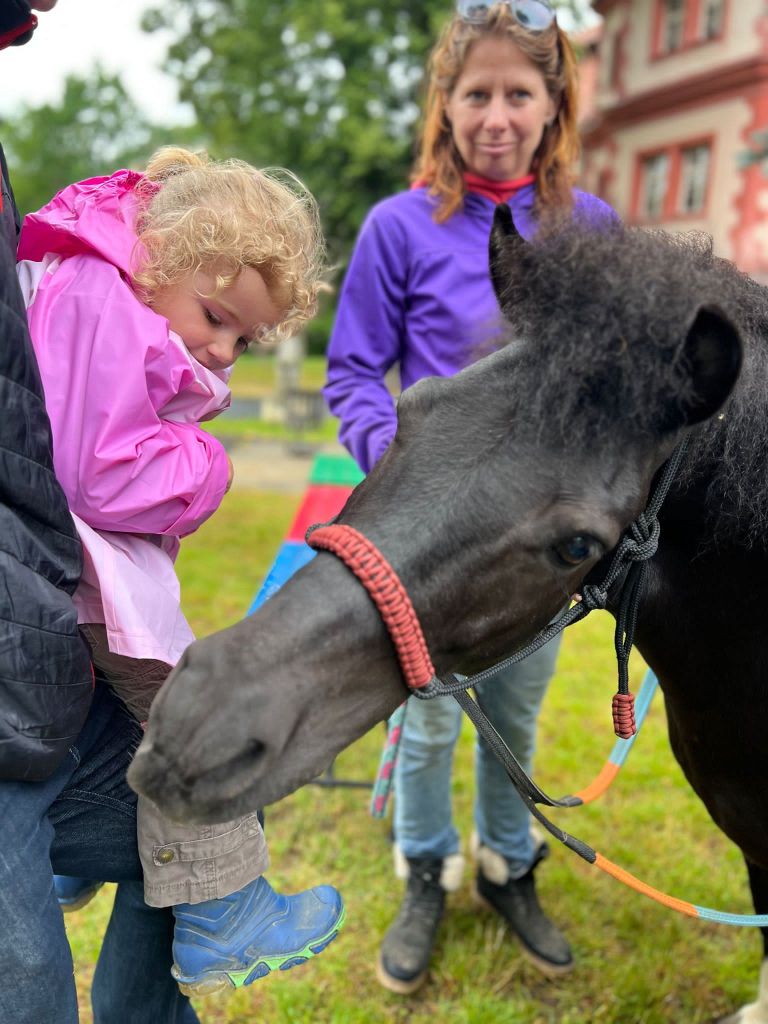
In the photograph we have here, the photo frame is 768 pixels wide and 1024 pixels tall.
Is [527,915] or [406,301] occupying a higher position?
[406,301]

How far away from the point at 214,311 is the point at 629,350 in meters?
0.84

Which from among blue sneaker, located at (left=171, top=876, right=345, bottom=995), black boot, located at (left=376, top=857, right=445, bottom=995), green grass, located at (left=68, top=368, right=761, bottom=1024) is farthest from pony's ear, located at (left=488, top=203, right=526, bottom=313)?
black boot, located at (left=376, top=857, right=445, bottom=995)

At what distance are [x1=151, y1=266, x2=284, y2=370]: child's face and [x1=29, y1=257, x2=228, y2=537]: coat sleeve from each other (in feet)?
0.42

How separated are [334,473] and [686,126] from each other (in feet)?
73.6

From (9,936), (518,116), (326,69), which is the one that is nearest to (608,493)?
(9,936)

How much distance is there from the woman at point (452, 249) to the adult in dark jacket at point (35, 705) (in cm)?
112

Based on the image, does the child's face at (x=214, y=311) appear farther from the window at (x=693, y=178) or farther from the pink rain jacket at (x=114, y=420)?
the window at (x=693, y=178)

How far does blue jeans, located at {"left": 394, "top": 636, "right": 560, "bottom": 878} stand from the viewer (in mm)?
2750

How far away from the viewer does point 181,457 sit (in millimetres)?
1500

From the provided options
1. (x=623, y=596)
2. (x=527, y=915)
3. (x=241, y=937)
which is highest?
(x=623, y=596)

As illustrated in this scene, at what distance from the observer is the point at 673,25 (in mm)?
23203

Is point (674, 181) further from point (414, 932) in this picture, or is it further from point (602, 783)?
point (414, 932)

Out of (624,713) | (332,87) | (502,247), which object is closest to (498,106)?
(502,247)

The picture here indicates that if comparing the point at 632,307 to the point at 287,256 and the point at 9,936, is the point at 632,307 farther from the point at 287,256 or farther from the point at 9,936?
the point at 9,936
